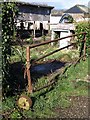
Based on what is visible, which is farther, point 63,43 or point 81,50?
point 63,43

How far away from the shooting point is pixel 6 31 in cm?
651

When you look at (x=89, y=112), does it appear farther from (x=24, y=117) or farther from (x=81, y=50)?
(x=81, y=50)

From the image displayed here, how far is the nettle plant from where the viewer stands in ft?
21.1

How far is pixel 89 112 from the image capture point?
6.52 meters

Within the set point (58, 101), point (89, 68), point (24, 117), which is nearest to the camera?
point (24, 117)

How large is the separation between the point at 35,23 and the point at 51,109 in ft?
85.1

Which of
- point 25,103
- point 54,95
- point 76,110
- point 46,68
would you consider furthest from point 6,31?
point 46,68

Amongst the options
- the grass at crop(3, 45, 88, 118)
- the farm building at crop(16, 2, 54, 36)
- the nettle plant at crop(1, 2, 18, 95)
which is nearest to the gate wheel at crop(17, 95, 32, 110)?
the grass at crop(3, 45, 88, 118)

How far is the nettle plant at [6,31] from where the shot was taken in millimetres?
6434

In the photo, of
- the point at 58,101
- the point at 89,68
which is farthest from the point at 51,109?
the point at 89,68

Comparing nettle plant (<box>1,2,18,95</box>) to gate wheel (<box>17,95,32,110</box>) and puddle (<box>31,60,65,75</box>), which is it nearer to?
gate wheel (<box>17,95,32,110</box>)

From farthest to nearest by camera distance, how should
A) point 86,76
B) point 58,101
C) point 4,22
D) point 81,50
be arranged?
point 81,50 < point 86,76 < point 58,101 < point 4,22

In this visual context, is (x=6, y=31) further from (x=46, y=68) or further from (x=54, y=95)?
(x=46, y=68)

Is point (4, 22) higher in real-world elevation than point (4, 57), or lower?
higher
